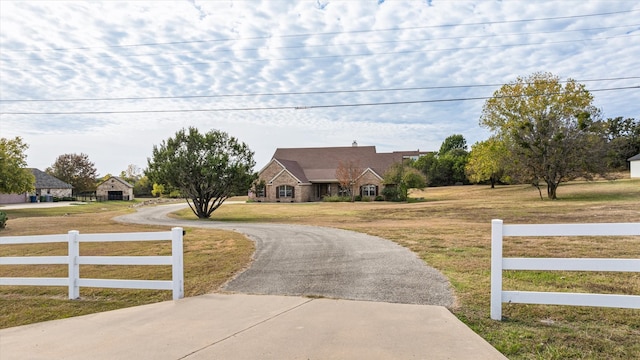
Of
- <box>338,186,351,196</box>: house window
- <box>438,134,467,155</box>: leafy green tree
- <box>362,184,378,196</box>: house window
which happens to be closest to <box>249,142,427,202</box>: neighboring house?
<box>362,184,378,196</box>: house window

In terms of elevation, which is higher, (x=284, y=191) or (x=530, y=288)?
(x=284, y=191)

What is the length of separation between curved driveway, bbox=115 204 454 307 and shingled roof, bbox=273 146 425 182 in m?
39.9

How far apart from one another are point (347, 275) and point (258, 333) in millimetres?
3220

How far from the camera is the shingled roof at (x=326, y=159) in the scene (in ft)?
172

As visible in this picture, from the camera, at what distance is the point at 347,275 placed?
7566mm

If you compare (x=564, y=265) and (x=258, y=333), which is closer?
(x=258, y=333)

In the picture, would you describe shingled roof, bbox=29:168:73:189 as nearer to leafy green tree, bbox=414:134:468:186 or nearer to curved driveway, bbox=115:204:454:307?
leafy green tree, bbox=414:134:468:186

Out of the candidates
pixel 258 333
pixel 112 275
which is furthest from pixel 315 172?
pixel 258 333

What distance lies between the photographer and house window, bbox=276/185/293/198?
49781 millimetres

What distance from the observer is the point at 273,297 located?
620cm

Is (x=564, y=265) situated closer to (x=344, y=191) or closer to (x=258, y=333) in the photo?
(x=258, y=333)

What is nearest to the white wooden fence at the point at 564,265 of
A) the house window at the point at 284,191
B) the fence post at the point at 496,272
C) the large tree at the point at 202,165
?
the fence post at the point at 496,272

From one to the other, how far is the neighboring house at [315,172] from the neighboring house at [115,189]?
30791mm

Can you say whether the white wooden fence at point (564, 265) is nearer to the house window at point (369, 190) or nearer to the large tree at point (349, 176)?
the large tree at point (349, 176)
